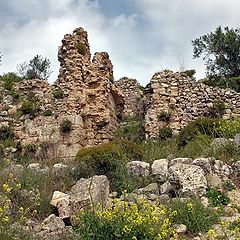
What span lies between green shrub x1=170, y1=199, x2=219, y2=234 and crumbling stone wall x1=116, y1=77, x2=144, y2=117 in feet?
52.0

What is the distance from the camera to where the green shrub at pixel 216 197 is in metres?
7.72

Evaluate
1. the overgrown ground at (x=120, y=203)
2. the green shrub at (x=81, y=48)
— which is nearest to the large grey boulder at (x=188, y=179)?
the overgrown ground at (x=120, y=203)

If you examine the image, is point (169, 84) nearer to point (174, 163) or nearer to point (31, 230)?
point (174, 163)

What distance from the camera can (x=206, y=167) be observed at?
352 inches

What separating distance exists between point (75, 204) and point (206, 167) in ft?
8.72

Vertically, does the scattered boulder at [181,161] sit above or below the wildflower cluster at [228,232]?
above

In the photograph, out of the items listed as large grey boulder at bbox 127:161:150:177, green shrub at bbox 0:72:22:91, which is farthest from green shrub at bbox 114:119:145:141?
large grey boulder at bbox 127:161:150:177

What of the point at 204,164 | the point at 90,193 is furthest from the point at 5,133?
the point at 90,193

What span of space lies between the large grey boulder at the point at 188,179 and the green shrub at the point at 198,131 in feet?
14.1

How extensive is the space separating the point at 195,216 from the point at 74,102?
43.4ft

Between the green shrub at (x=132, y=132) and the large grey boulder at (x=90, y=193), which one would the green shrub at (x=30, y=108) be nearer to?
the green shrub at (x=132, y=132)

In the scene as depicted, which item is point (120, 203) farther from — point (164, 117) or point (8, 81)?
point (8, 81)

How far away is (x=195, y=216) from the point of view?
6.91 m

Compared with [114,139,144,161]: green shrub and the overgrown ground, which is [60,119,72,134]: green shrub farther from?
[114,139,144,161]: green shrub
